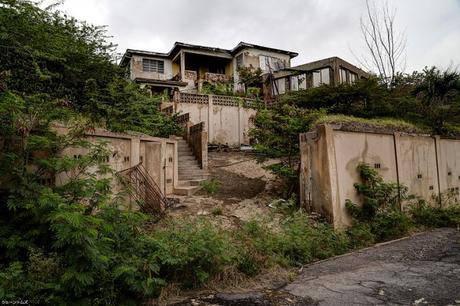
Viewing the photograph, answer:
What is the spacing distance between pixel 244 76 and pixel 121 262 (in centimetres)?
2072

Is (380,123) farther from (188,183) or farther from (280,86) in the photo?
(280,86)

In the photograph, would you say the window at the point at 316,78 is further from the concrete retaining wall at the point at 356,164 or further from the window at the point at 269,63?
the concrete retaining wall at the point at 356,164

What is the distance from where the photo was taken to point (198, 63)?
2639 centimetres

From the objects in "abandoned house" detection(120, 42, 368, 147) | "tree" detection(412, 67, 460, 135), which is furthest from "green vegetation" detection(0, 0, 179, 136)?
"tree" detection(412, 67, 460, 135)

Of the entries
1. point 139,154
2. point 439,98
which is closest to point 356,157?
point 139,154

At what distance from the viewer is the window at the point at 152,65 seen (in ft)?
80.7

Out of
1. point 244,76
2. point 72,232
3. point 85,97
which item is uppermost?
point 244,76

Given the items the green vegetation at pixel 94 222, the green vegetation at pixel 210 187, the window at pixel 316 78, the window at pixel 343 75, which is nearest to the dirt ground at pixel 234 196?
the green vegetation at pixel 210 187

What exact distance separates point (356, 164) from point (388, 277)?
11.8ft

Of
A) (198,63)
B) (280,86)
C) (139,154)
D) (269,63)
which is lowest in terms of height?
(139,154)

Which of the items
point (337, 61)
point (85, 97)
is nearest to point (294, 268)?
point (85, 97)

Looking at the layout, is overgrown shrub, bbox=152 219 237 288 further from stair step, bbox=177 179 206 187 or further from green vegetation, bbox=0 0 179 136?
stair step, bbox=177 179 206 187

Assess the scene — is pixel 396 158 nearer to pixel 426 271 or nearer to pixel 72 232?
pixel 426 271

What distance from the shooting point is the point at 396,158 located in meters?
8.80
